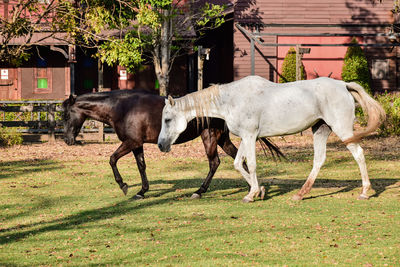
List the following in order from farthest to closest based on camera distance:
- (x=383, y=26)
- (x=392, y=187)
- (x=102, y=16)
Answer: (x=383, y=26), (x=102, y=16), (x=392, y=187)

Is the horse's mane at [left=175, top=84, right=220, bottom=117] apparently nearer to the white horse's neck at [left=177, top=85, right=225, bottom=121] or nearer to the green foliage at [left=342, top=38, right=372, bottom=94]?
the white horse's neck at [left=177, top=85, right=225, bottom=121]

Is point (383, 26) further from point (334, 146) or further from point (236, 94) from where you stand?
point (236, 94)

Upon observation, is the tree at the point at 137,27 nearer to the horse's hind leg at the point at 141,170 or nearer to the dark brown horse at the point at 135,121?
the dark brown horse at the point at 135,121

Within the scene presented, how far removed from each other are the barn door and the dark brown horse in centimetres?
2058

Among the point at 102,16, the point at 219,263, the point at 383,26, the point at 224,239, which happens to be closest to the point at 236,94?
the point at 224,239

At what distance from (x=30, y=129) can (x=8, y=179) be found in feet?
28.3

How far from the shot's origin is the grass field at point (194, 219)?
23.3 ft

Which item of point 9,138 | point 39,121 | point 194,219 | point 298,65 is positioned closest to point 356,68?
point 298,65

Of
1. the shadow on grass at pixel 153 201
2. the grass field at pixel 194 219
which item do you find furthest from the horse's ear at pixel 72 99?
the shadow on grass at pixel 153 201

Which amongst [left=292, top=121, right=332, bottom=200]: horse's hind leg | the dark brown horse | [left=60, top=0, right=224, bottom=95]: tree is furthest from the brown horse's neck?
[left=60, top=0, right=224, bottom=95]: tree

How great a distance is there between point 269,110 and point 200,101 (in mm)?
1105

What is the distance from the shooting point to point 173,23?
2641 cm

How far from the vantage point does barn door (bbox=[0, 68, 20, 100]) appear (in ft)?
101

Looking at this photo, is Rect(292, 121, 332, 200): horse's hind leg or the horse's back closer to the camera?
the horse's back
